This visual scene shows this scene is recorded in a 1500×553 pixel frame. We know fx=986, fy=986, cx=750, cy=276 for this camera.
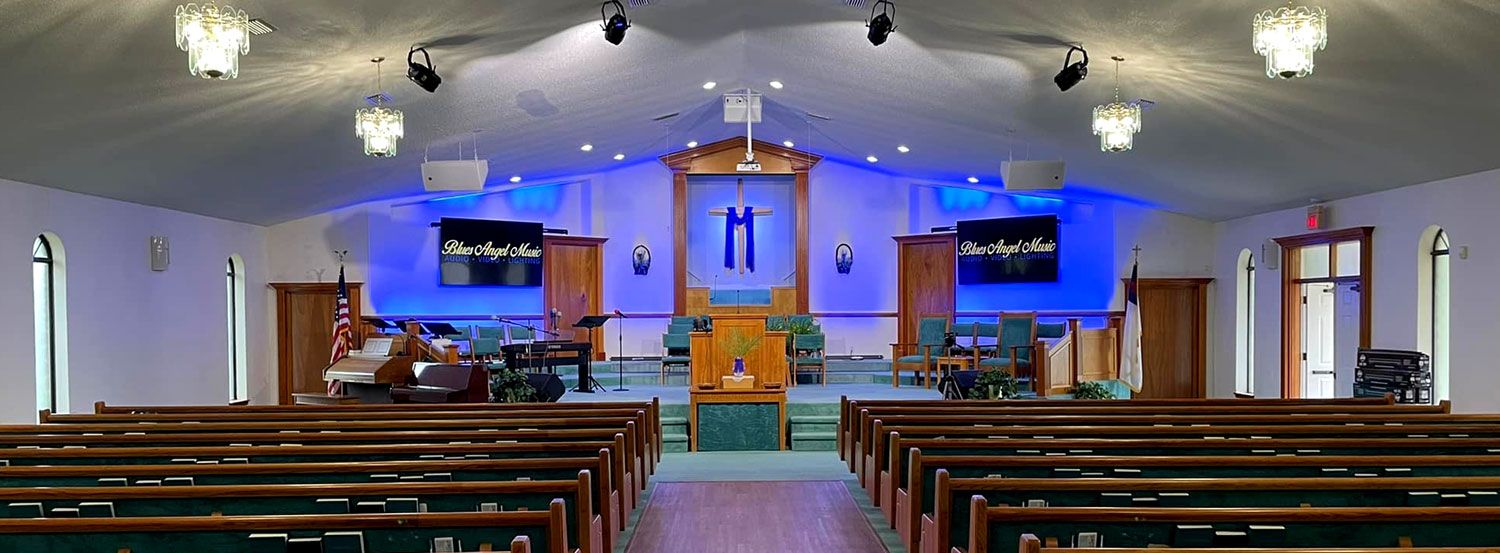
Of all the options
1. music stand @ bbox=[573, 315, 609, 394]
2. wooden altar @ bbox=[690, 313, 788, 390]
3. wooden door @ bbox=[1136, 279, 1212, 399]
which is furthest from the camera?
wooden door @ bbox=[1136, 279, 1212, 399]

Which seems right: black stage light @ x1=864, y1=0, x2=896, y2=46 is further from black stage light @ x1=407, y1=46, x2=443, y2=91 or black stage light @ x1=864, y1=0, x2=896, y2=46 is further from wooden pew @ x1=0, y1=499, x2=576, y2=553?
wooden pew @ x1=0, y1=499, x2=576, y2=553

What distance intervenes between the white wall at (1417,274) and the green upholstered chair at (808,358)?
495 centimetres

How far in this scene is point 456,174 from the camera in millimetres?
8750

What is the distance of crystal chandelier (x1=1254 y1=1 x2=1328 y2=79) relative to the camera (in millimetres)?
4207

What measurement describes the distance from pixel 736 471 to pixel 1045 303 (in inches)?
289

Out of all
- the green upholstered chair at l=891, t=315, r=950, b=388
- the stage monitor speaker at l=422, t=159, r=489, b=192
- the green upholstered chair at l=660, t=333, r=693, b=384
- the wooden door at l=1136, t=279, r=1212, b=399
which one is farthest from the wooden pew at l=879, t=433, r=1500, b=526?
the wooden door at l=1136, t=279, r=1212, b=399

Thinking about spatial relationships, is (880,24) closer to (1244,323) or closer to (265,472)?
(265,472)

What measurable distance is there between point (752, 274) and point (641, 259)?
5.39ft

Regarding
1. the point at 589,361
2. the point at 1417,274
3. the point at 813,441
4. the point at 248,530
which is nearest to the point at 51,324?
the point at 589,361

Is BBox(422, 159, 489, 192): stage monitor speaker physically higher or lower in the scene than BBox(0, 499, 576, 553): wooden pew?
higher

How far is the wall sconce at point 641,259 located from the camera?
563 inches

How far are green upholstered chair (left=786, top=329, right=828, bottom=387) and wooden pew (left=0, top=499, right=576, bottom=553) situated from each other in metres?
9.14

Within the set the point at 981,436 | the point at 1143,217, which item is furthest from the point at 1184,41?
the point at 1143,217

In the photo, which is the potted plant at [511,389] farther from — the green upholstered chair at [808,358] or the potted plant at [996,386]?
the green upholstered chair at [808,358]
